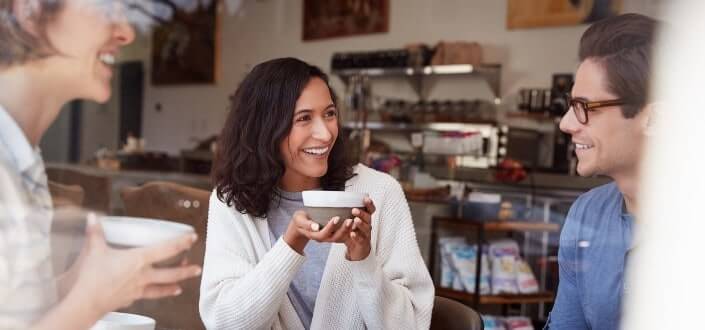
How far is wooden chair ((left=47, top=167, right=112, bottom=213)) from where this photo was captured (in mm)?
1815

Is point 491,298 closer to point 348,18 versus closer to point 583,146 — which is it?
point 583,146

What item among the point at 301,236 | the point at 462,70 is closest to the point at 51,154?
the point at 301,236

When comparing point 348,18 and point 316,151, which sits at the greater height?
point 348,18

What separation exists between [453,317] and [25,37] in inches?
40.8

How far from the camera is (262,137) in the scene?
139 cm

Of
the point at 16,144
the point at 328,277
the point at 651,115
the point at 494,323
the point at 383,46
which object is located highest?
the point at 383,46

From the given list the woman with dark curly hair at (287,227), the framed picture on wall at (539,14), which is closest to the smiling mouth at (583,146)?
the woman with dark curly hair at (287,227)

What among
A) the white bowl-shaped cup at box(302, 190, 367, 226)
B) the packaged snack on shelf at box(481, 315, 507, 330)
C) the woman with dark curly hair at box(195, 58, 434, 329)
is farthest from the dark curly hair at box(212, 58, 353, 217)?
the packaged snack on shelf at box(481, 315, 507, 330)

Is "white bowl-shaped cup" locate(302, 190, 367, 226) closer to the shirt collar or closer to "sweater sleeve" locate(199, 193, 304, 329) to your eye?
"sweater sleeve" locate(199, 193, 304, 329)

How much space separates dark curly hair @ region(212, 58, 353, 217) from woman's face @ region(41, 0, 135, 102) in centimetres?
30

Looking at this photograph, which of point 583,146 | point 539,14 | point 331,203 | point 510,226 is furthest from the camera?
point 539,14

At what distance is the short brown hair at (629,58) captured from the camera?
117 cm

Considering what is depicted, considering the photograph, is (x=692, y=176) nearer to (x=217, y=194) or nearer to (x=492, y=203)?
(x=217, y=194)

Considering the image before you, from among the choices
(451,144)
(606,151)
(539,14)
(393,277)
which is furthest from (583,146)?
(539,14)
